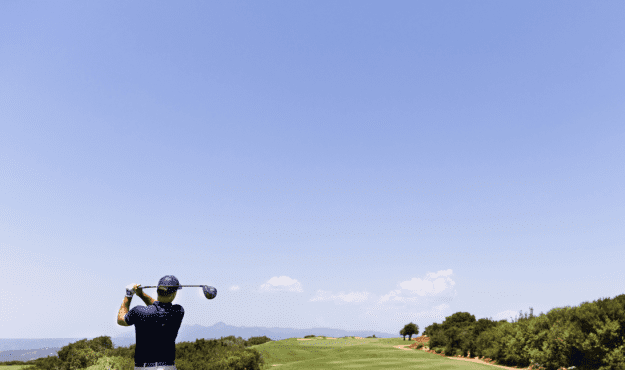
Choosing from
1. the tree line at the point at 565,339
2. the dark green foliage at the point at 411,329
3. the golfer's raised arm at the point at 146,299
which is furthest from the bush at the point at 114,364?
the dark green foliage at the point at 411,329

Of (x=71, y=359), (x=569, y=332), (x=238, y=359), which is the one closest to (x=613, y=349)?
(x=569, y=332)

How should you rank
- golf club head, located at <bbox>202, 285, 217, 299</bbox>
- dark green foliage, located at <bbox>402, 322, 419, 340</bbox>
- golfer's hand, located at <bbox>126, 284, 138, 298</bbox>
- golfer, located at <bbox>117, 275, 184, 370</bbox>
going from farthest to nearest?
dark green foliage, located at <bbox>402, 322, 419, 340</bbox> < golf club head, located at <bbox>202, 285, 217, 299</bbox> < golfer's hand, located at <bbox>126, 284, 138, 298</bbox> < golfer, located at <bbox>117, 275, 184, 370</bbox>

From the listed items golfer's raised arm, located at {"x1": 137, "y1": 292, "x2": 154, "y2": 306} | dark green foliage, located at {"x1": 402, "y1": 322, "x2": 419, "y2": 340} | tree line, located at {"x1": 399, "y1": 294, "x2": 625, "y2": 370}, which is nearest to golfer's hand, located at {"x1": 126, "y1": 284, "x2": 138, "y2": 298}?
golfer's raised arm, located at {"x1": 137, "y1": 292, "x2": 154, "y2": 306}

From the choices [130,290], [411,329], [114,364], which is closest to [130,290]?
[130,290]

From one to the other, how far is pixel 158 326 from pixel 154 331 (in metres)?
0.08

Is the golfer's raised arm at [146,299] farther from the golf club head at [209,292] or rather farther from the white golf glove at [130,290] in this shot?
the golf club head at [209,292]

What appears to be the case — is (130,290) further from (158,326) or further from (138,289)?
(158,326)

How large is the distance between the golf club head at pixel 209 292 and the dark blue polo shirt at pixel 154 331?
0.56 m

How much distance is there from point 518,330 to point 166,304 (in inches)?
878

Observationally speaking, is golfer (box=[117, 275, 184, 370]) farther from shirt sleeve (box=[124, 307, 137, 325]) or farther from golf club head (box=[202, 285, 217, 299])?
golf club head (box=[202, 285, 217, 299])

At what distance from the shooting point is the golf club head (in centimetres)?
590

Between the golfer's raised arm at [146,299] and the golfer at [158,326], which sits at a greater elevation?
the golfer's raised arm at [146,299]

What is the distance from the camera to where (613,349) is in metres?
17.1

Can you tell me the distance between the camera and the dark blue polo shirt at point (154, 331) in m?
5.26
